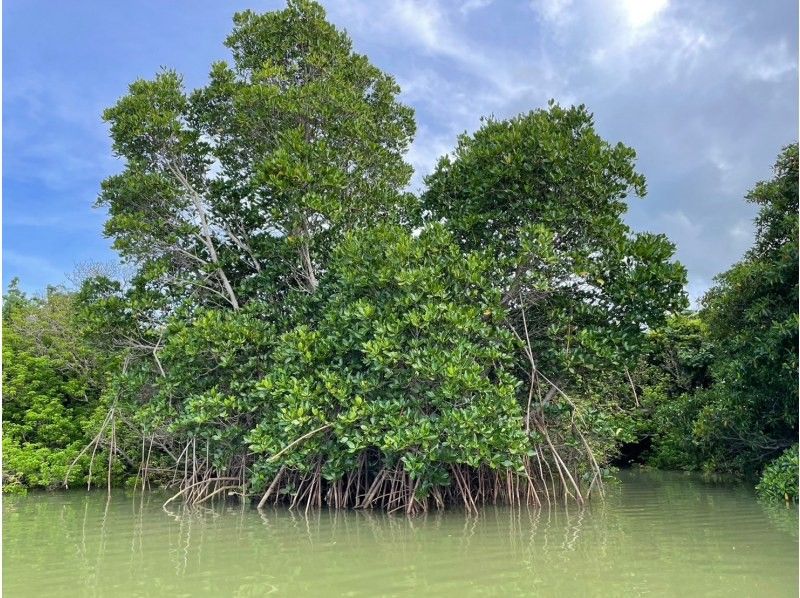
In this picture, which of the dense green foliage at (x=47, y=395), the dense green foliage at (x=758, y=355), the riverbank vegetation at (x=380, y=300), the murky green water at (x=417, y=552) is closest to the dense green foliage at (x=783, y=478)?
the dense green foliage at (x=758, y=355)

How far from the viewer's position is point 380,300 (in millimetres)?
7816

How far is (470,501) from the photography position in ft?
25.6

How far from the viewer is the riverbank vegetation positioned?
24.7 ft

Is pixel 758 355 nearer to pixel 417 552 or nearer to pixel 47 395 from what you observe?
pixel 417 552

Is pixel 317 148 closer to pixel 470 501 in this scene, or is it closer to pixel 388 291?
pixel 388 291

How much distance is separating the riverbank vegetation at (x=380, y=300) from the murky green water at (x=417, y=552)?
0.83 meters

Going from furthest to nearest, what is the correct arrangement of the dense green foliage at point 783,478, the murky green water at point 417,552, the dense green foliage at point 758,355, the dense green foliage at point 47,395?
the dense green foliage at point 47,395
the dense green foliage at point 758,355
the dense green foliage at point 783,478
the murky green water at point 417,552

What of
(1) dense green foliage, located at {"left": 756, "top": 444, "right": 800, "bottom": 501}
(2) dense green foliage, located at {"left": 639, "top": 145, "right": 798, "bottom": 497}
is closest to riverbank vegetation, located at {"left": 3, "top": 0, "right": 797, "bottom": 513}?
(2) dense green foliage, located at {"left": 639, "top": 145, "right": 798, "bottom": 497}

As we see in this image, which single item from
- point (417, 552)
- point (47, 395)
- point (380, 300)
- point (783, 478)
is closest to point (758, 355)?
point (783, 478)

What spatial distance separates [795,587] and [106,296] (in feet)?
30.3

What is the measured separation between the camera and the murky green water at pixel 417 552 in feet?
14.1

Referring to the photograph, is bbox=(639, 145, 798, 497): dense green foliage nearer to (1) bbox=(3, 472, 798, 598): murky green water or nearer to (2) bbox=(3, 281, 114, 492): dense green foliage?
(1) bbox=(3, 472, 798, 598): murky green water

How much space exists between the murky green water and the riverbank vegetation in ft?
2.71

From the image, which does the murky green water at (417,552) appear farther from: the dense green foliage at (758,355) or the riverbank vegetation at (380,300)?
the dense green foliage at (758,355)
